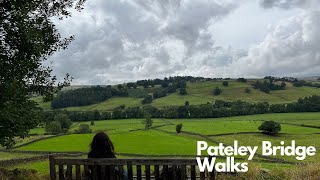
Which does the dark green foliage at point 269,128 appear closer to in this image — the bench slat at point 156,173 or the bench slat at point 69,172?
the bench slat at point 156,173

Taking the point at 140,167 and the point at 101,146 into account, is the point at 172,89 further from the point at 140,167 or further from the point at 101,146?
the point at 140,167

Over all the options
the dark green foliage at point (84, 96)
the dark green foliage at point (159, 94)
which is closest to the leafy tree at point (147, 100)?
the dark green foliage at point (159, 94)

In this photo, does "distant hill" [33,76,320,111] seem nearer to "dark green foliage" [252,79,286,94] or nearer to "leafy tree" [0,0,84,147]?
"dark green foliage" [252,79,286,94]


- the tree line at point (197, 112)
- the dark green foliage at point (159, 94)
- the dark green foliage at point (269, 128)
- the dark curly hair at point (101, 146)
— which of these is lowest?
the dark green foliage at point (269, 128)

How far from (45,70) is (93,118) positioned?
107321 mm

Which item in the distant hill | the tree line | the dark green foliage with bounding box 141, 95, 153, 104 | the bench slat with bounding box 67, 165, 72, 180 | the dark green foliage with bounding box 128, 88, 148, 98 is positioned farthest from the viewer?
the dark green foliage with bounding box 128, 88, 148, 98

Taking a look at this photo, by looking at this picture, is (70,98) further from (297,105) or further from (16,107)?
(16,107)

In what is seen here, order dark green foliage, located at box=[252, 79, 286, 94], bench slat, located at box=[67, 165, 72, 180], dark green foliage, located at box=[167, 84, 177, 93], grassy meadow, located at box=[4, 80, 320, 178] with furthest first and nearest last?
dark green foliage, located at box=[167, 84, 177, 93], dark green foliage, located at box=[252, 79, 286, 94], grassy meadow, located at box=[4, 80, 320, 178], bench slat, located at box=[67, 165, 72, 180]

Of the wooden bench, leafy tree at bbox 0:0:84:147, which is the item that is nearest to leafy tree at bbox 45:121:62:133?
leafy tree at bbox 0:0:84:147

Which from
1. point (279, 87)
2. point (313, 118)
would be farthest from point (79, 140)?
point (279, 87)

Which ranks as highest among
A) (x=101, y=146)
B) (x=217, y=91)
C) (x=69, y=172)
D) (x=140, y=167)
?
(x=217, y=91)

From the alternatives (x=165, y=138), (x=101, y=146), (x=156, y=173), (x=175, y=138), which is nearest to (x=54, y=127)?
(x=165, y=138)

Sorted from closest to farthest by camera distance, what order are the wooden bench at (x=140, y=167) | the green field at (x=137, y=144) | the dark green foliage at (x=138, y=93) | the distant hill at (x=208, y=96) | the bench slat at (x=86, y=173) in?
the wooden bench at (x=140, y=167)
the bench slat at (x=86, y=173)
the green field at (x=137, y=144)
the distant hill at (x=208, y=96)
the dark green foliage at (x=138, y=93)

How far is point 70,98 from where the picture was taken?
16575cm
